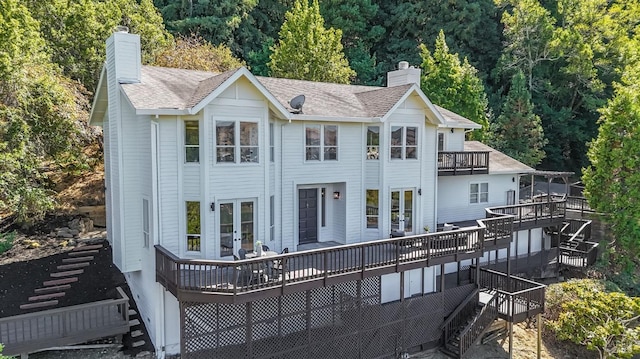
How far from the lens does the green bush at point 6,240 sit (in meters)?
17.9

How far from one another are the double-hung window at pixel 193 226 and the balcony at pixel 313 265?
641 mm

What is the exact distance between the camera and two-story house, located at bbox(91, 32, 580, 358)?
447 inches

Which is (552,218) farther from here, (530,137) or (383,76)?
(383,76)

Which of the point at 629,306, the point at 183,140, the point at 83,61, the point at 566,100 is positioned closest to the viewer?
the point at 183,140

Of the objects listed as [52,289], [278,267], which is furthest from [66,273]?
[278,267]

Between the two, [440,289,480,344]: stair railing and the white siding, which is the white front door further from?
the white siding

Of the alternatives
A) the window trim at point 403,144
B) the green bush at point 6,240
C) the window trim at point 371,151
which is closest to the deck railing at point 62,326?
the green bush at point 6,240

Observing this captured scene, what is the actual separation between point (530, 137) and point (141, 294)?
29668mm

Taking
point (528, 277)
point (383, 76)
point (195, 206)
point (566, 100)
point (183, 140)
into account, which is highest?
point (383, 76)

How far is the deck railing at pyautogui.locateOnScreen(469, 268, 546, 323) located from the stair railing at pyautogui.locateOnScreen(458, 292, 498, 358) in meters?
0.22

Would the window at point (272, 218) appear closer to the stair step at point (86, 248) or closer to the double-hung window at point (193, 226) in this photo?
the double-hung window at point (193, 226)

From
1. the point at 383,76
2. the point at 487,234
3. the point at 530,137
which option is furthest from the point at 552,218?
the point at 383,76

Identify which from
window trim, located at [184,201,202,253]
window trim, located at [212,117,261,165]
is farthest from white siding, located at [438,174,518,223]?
window trim, located at [184,201,202,253]

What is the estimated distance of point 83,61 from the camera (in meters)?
24.3
